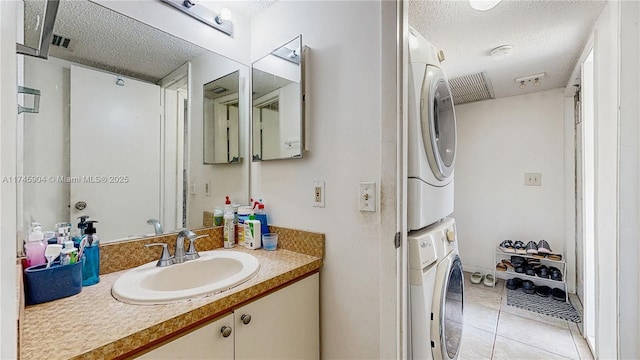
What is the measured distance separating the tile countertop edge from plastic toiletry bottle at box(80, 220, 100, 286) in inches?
16.8

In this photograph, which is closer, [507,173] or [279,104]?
[279,104]

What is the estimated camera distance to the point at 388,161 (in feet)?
3.38

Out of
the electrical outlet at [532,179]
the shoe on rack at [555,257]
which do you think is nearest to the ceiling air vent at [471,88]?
the electrical outlet at [532,179]

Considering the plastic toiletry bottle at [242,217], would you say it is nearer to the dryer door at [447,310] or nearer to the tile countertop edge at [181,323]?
the tile countertop edge at [181,323]

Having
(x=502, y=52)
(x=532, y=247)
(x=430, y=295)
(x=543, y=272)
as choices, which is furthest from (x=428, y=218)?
(x=543, y=272)

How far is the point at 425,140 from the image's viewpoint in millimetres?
1204

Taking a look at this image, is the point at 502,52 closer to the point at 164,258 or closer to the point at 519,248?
the point at 519,248

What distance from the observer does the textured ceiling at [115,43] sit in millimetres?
999

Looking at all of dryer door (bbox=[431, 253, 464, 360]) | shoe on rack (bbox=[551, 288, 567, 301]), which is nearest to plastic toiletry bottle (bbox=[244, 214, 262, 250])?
dryer door (bbox=[431, 253, 464, 360])

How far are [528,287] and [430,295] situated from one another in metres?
2.20

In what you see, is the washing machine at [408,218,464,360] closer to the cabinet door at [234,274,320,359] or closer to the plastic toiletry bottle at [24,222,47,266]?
the cabinet door at [234,274,320,359]

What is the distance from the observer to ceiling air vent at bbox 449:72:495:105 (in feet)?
8.04

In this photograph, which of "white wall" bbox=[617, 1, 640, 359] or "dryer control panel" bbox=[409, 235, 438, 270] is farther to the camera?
"dryer control panel" bbox=[409, 235, 438, 270]

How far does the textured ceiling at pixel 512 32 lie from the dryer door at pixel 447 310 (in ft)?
4.58
